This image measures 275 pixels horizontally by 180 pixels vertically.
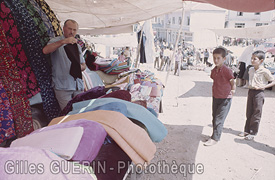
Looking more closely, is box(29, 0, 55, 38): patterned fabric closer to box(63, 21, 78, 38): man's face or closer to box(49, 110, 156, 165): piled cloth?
box(63, 21, 78, 38): man's face

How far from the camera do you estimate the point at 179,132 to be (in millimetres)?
4270

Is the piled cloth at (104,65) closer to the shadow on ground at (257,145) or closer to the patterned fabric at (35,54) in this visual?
the patterned fabric at (35,54)

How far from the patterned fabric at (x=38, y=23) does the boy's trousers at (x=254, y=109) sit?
12.0 feet

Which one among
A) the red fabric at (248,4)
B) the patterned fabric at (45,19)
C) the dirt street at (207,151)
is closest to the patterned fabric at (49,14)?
the patterned fabric at (45,19)

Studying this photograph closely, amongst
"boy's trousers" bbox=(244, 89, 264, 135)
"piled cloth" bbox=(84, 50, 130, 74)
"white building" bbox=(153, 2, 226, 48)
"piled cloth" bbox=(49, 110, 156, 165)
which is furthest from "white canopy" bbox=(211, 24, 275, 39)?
"piled cloth" bbox=(49, 110, 156, 165)

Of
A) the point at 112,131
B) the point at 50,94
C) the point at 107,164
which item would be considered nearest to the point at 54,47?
the point at 50,94

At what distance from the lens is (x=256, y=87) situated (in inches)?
146

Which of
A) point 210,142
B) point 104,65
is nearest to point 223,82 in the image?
point 210,142

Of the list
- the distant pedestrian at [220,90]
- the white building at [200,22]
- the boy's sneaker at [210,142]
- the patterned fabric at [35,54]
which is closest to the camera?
the patterned fabric at [35,54]

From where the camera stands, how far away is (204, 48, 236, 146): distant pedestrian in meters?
3.36

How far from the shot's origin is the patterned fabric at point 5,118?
1700 mm

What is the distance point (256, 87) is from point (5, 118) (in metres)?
3.88

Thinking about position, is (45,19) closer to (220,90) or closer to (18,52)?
(18,52)

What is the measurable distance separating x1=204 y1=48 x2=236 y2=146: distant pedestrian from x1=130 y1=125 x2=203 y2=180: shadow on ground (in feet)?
1.25
